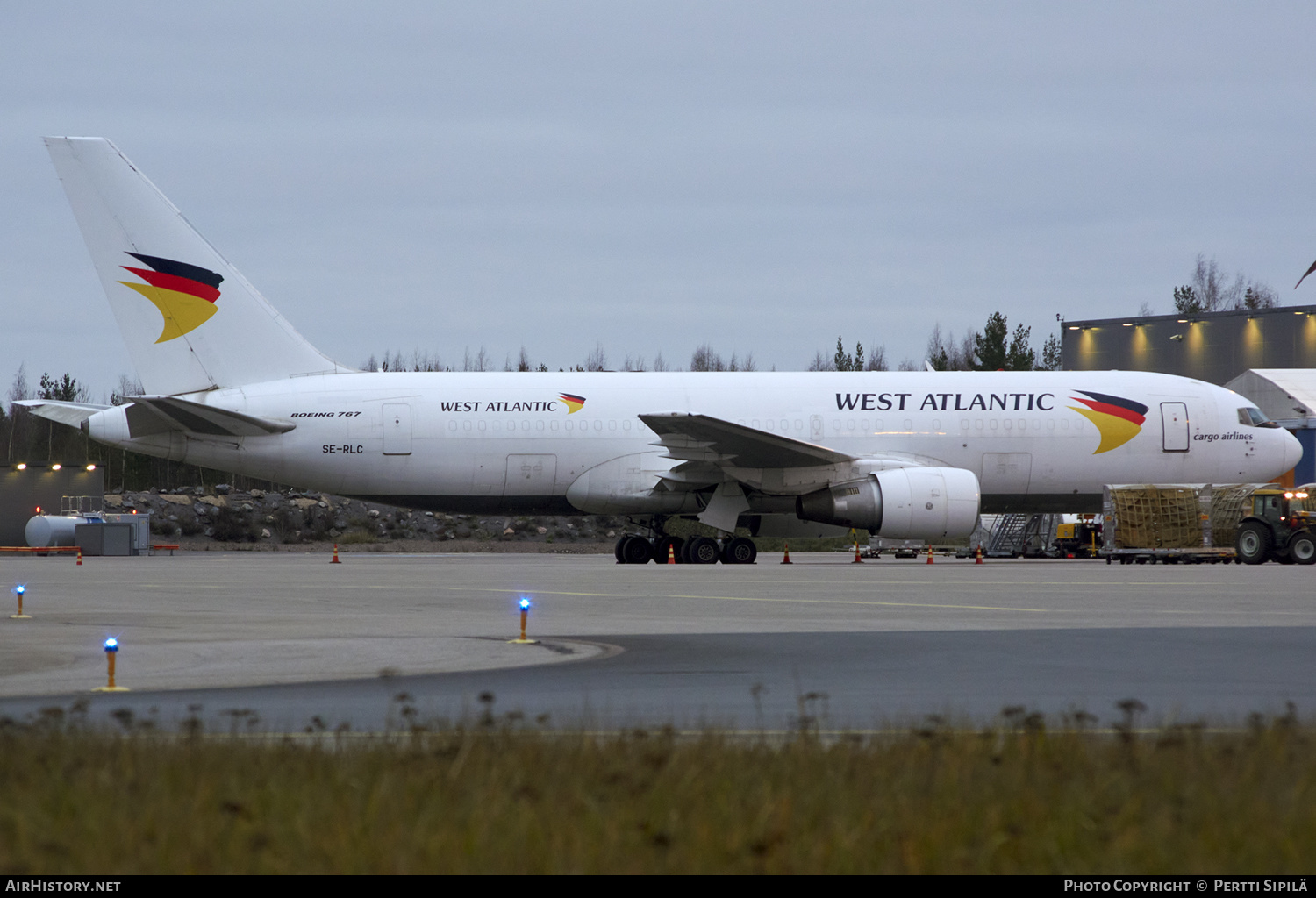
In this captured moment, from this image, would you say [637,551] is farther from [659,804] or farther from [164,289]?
[659,804]

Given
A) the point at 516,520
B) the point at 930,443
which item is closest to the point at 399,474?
the point at 930,443

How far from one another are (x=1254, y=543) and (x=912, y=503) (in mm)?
8058

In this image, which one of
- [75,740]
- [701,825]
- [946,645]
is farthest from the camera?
[946,645]

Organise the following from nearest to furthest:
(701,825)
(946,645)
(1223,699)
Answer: (701,825) → (1223,699) → (946,645)

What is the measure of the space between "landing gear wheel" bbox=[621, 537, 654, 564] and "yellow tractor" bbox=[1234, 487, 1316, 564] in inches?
521

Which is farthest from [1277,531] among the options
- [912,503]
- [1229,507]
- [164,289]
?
[164,289]

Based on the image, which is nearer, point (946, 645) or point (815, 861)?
point (815, 861)

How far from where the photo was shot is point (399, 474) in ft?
100

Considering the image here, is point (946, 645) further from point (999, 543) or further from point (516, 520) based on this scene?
point (516, 520)

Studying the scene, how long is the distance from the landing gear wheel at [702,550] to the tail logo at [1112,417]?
28.8 feet

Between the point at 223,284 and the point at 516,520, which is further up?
the point at 223,284

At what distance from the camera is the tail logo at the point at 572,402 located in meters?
30.6

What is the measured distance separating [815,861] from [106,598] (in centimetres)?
1653

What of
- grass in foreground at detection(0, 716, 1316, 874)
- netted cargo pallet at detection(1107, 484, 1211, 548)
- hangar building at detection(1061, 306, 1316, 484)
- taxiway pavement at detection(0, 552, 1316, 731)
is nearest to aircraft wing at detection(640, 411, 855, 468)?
taxiway pavement at detection(0, 552, 1316, 731)
